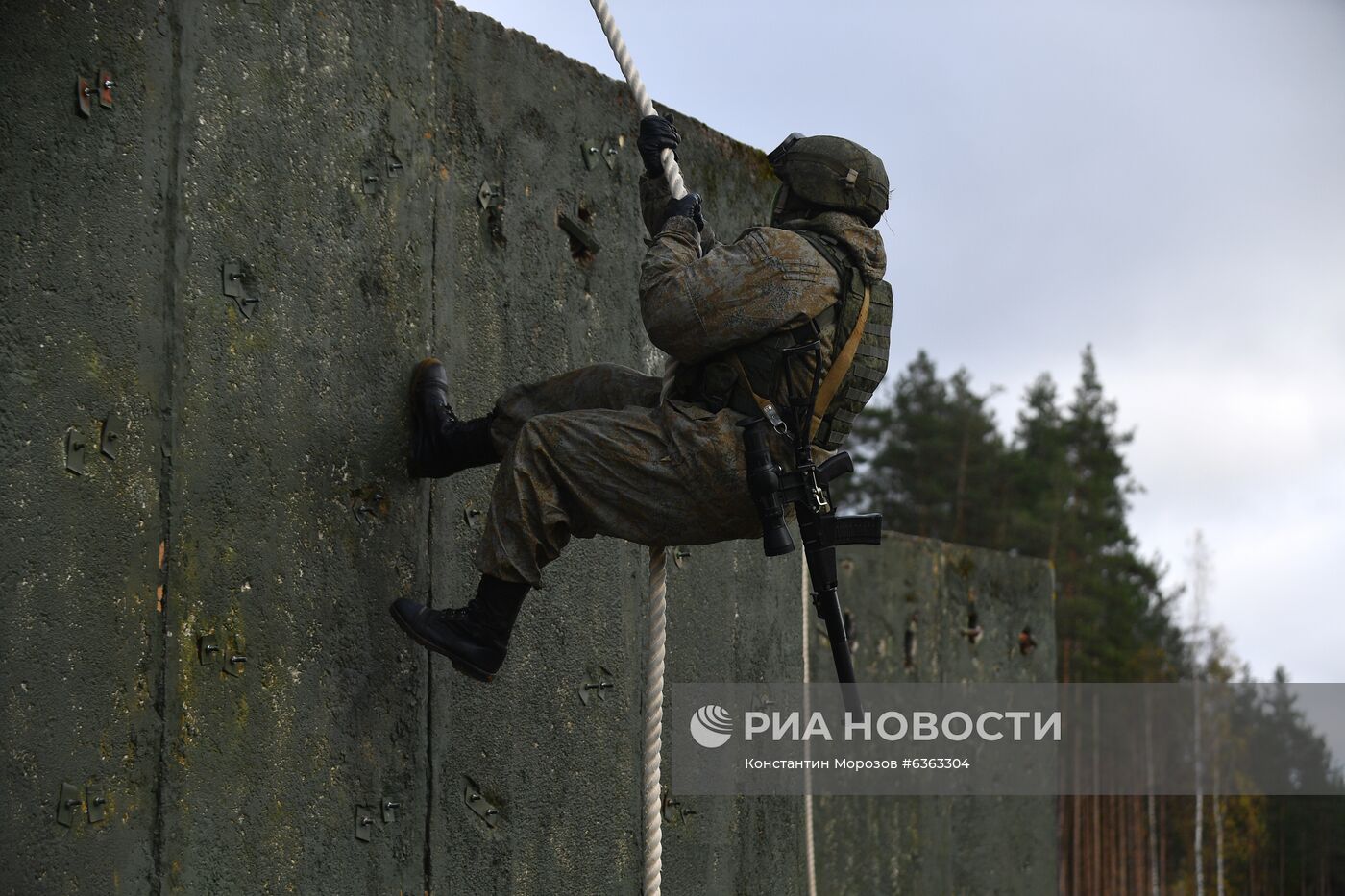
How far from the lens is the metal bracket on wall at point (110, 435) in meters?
3.28

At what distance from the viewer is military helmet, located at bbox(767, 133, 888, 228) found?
151 inches

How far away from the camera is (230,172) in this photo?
11.8 feet

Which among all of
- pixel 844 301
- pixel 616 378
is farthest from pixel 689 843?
pixel 844 301

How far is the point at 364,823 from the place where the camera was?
3.82 meters

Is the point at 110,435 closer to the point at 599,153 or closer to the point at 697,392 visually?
the point at 697,392

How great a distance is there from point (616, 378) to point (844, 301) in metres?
0.64

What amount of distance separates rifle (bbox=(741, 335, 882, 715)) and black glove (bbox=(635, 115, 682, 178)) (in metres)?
0.59

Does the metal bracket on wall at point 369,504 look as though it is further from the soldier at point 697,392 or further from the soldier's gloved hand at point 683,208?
the soldier's gloved hand at point 683,208

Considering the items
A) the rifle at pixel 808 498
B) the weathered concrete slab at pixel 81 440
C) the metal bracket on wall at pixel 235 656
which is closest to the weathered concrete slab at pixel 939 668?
the rifle at pixel 808 498

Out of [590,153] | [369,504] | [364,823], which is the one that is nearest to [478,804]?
[364,823]

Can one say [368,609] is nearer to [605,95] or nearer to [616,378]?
[616,378]

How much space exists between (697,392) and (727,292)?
11.6 inches

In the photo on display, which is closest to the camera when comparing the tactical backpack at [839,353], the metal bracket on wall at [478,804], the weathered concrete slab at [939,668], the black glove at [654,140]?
the tactical backpack at [839,353]

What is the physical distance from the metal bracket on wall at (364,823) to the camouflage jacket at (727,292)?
4.29 ft
